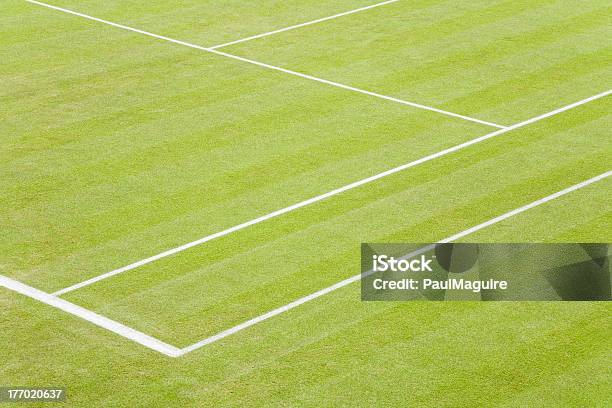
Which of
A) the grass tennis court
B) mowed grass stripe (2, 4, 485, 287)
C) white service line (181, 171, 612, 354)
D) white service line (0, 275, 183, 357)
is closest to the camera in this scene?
the grass tennis court

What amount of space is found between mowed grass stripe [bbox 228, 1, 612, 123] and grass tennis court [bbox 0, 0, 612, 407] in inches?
3.1

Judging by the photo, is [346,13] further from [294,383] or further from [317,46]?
[294,383]

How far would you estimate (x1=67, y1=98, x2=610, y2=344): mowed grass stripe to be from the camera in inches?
605

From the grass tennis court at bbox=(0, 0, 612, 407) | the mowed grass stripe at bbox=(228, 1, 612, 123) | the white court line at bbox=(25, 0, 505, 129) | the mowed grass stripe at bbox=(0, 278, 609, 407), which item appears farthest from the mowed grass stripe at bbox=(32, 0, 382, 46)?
the mowed grass stripe at bbox=(0, 278, 609, 407)

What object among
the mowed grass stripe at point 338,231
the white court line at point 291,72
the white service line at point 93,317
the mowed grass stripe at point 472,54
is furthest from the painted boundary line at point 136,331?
the mowed grass stripe at point 472,54

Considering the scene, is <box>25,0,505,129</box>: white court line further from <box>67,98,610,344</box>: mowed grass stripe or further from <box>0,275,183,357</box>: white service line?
<box>0,275,183,357</box>: white service line

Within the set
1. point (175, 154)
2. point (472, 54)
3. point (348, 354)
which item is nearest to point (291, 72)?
point (472, 54)

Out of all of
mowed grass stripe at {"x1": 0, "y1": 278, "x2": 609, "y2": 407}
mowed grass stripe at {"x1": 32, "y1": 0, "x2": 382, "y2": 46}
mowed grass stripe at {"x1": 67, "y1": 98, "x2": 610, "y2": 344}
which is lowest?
mowed grass stripe at {"x1": 0, "y1": 278, "x2": 609, "y2": 407}

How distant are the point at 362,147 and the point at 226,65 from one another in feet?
19.3

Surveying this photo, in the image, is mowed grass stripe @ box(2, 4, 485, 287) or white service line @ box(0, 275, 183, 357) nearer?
white service line @ box(0, 275, 183, 357)

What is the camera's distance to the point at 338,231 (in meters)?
17.5

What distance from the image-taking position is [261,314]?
1508 centimetres

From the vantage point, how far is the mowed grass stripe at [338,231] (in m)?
15.4

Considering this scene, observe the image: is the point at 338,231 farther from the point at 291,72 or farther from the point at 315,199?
the point at 291,72
